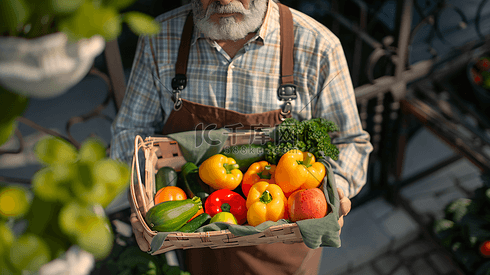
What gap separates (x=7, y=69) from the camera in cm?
38

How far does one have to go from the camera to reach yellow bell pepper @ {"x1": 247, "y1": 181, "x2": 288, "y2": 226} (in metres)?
1.26

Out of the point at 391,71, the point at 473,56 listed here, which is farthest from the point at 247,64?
the point at 473,56

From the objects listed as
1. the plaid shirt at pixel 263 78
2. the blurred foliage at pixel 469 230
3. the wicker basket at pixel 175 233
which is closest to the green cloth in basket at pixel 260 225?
the wicker basket at pixel 175 233

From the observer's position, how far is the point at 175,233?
114 centimetres

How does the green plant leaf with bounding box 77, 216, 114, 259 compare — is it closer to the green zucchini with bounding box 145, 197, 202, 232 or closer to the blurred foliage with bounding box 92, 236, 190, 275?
the green zucchini with bounding box 145, 197, 202, 232

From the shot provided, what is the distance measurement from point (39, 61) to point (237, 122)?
128 cm

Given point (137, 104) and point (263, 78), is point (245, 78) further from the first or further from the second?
point (137, 104)

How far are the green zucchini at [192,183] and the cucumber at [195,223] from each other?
16cm

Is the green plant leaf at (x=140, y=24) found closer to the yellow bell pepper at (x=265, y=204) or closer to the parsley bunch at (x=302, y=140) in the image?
the yellow bell pepper at (x=265, y=204)

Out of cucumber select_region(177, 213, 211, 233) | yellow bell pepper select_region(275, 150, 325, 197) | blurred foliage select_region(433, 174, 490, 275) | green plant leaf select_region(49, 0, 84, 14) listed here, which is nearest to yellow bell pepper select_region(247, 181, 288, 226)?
yellow bell pepper select_region(275, 150, 325, 197)

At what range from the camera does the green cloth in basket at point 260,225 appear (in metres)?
1.13

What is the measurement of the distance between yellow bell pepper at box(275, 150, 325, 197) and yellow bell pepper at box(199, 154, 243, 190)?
19cm

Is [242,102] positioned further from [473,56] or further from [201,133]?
[473,56]

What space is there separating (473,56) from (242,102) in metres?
2.60
